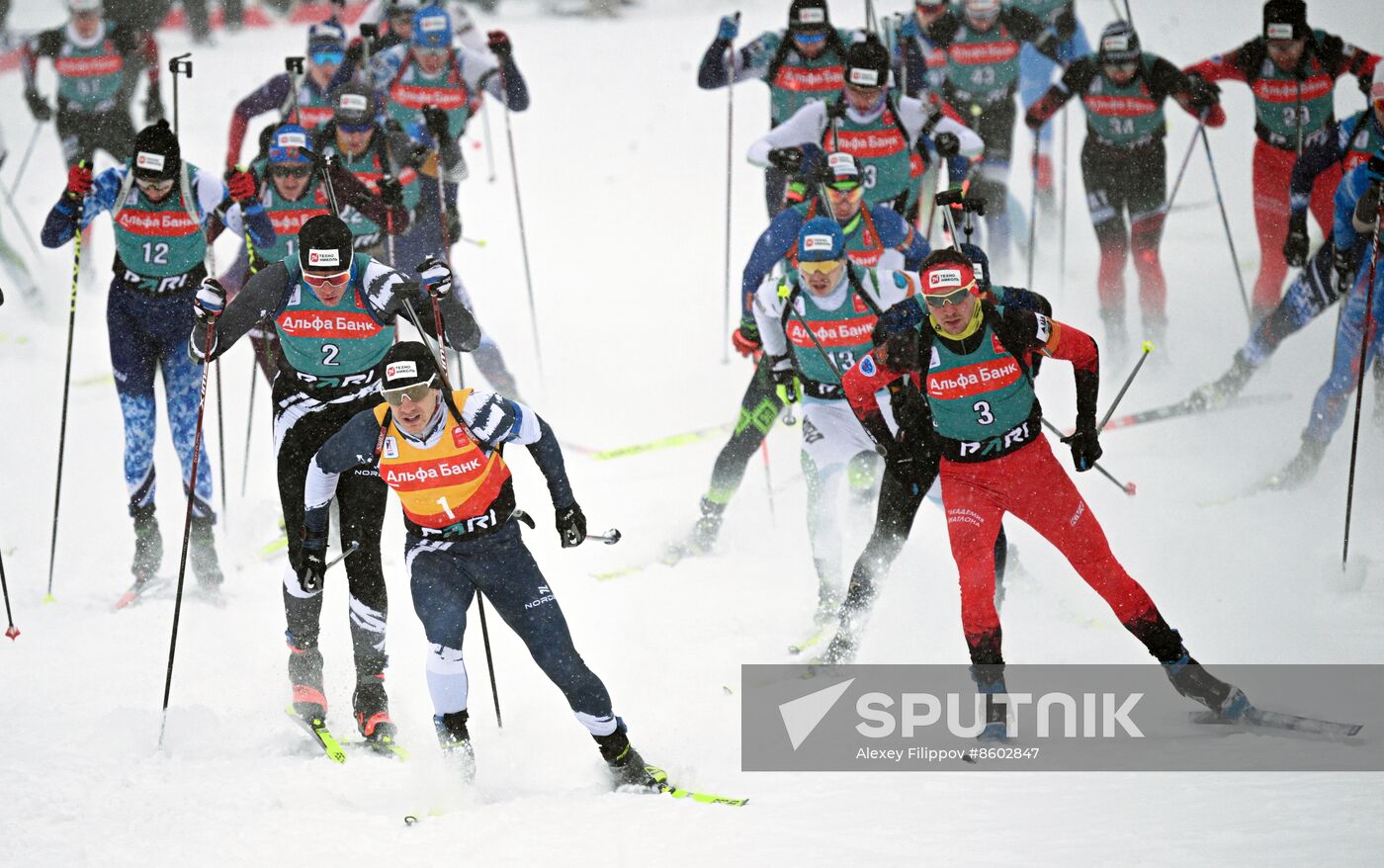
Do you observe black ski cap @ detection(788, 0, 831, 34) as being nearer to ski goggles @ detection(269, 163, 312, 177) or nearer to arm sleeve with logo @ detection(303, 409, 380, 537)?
ski goggles @ detection(269, 163, 312, 177)

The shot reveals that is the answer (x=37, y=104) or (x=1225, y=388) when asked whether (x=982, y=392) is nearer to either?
(x=1225, y=388)

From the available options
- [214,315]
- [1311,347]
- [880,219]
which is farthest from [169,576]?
[1311,347]

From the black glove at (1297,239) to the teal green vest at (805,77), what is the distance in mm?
2883

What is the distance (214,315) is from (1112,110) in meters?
6.11

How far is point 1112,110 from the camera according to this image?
9.62m

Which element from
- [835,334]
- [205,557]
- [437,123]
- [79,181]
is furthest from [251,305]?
[437,123]

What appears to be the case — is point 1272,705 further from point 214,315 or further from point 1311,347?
point 1311,347

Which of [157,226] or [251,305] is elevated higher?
[157,226]

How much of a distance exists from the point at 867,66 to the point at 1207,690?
4.18 m

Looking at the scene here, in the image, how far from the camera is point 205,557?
750cm

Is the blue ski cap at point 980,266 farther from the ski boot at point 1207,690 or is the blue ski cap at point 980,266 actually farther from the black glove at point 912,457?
the ski boot at point 1207,690

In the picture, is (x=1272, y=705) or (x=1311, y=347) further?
(x=1311, y=347)

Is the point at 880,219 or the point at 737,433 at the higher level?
the point at 880,219

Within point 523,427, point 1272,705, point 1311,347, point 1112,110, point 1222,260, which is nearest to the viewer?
point 523,427
